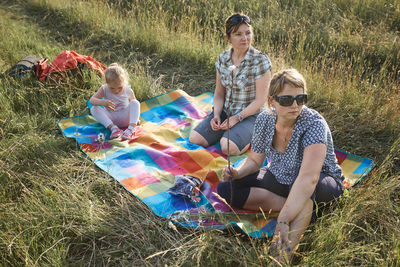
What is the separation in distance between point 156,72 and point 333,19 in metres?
3.79

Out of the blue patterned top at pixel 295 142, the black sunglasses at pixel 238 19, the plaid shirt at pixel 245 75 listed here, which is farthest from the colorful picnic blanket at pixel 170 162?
the black sunglasses at pixel 238 19

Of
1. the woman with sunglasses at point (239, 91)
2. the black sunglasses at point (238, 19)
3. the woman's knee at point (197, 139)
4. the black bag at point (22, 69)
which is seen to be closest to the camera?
the black sunglasses at point (238, 19)

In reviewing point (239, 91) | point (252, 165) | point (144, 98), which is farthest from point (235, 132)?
point (144, 98)

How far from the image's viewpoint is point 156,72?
6.18m

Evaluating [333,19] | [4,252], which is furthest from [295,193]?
[333,19]

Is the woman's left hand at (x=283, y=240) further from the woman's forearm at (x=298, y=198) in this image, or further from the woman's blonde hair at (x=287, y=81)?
the woman's blonde hair at (x=287, y=81)

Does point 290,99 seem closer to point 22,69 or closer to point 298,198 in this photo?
point 298,198

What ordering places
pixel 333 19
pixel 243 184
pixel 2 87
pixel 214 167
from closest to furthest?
pixel 243 184 < pixel 214 167 < pixel 2 87 < pixel 333 19

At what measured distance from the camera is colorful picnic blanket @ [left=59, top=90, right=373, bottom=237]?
283 centimetres

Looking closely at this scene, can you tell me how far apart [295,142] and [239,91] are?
1.50 meters

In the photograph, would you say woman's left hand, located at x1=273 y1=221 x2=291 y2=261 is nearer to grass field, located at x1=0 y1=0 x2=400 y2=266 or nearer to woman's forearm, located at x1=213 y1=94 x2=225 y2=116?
grass field, located at x1=0 y1=0 x2=400 y2=266

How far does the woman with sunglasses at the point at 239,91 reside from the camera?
369cm

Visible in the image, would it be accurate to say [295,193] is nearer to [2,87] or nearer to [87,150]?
[87,150]

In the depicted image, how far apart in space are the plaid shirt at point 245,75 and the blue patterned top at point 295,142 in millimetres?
1045
